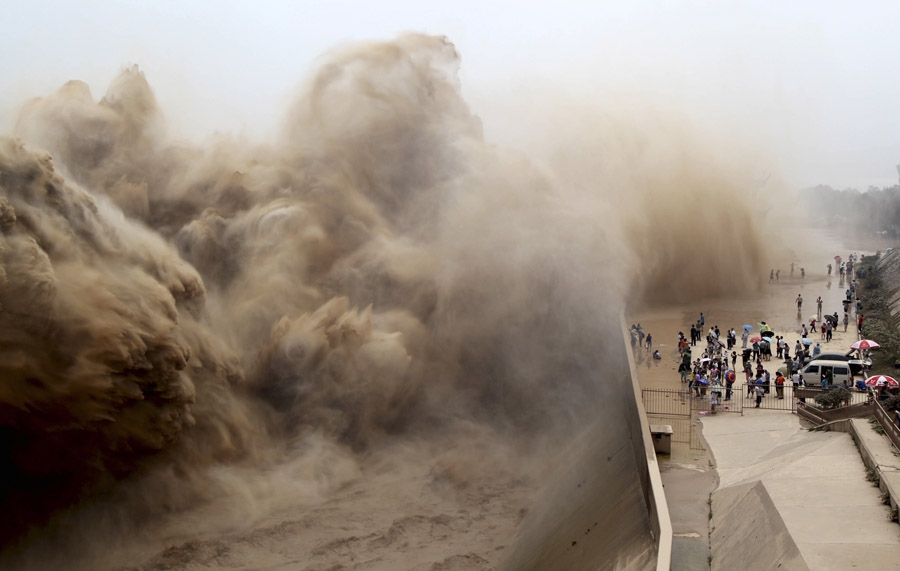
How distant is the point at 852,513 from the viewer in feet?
48.9

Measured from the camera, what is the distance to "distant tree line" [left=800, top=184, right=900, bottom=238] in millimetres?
113500

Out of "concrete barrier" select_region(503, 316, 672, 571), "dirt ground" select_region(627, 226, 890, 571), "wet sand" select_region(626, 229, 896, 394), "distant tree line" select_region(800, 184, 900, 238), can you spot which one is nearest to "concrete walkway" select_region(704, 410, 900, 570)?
"dirt ground" select_region(627, 226, 890, 571)

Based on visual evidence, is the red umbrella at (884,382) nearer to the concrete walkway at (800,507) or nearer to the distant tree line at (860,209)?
the concrete walkway at (800,507)

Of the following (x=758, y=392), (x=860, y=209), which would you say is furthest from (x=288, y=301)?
(x=860, y=209)

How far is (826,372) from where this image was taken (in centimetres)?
2669

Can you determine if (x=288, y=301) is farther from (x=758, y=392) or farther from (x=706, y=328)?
(x=706, y=328)

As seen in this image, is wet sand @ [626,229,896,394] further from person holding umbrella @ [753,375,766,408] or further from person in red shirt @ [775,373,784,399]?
person in red shirt @ [775,373,784,399]

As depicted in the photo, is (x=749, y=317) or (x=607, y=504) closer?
(x=607, y=504)

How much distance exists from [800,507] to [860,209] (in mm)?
133205

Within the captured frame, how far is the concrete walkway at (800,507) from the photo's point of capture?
44.0 ft

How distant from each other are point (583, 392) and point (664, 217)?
20.6 m

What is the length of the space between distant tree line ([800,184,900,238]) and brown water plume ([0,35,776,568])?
281ft

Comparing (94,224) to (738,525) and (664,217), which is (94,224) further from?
(664,217)

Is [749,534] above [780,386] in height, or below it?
above
